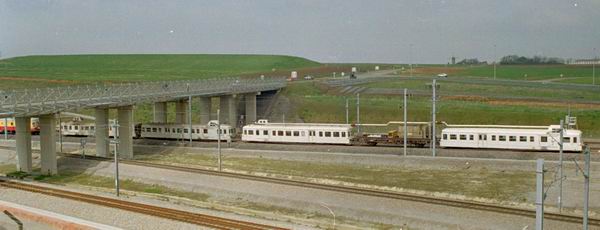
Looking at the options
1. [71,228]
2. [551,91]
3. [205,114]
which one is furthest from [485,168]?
[551,91]

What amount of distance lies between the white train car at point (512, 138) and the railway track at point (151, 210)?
2823cm

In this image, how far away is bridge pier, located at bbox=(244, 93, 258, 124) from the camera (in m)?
87.7

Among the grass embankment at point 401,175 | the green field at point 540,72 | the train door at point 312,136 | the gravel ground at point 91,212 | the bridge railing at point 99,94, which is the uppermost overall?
the green field at point 540,72

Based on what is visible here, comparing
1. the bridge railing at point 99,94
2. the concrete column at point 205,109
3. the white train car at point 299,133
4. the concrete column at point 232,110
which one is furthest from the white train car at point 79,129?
the white train car at point 299,133

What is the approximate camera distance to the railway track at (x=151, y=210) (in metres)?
30.4

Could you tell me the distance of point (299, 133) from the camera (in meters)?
61.0

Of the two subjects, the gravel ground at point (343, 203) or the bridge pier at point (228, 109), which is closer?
the gravel ground at point (343, 203)

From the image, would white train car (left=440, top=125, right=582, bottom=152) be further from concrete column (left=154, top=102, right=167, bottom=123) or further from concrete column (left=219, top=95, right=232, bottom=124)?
concrete column (left=154, top=102, right=167, bottom=123)

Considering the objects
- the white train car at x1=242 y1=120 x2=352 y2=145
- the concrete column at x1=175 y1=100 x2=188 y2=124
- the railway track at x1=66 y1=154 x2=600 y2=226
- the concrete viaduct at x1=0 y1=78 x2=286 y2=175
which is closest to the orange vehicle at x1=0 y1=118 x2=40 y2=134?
the concrete viaduct at x1=0 y1=78 x2=286 y2=175

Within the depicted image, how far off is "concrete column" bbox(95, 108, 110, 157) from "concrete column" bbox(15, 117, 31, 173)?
760 centimetres

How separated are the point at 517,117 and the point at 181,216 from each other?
2043 inches

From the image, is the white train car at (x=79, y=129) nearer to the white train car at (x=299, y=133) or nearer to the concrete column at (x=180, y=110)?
the concrete column at (x=180, y=110)

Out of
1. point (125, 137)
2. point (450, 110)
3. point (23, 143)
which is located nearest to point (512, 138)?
point (450, 110)

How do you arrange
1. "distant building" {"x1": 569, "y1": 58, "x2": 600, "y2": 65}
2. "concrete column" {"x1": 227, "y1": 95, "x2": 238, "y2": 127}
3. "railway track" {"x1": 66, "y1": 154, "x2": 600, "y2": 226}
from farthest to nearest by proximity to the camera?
"distant building" {"x1": 569, "y1": 58, "x2": 600, "y2": 65}, "concrete column" {"x1": 227, "y1": 95, "x2": 238, "y2": 127}, "railway track" {"x1": 66, "y1": 154, "x2": 600, "y2": 226}
